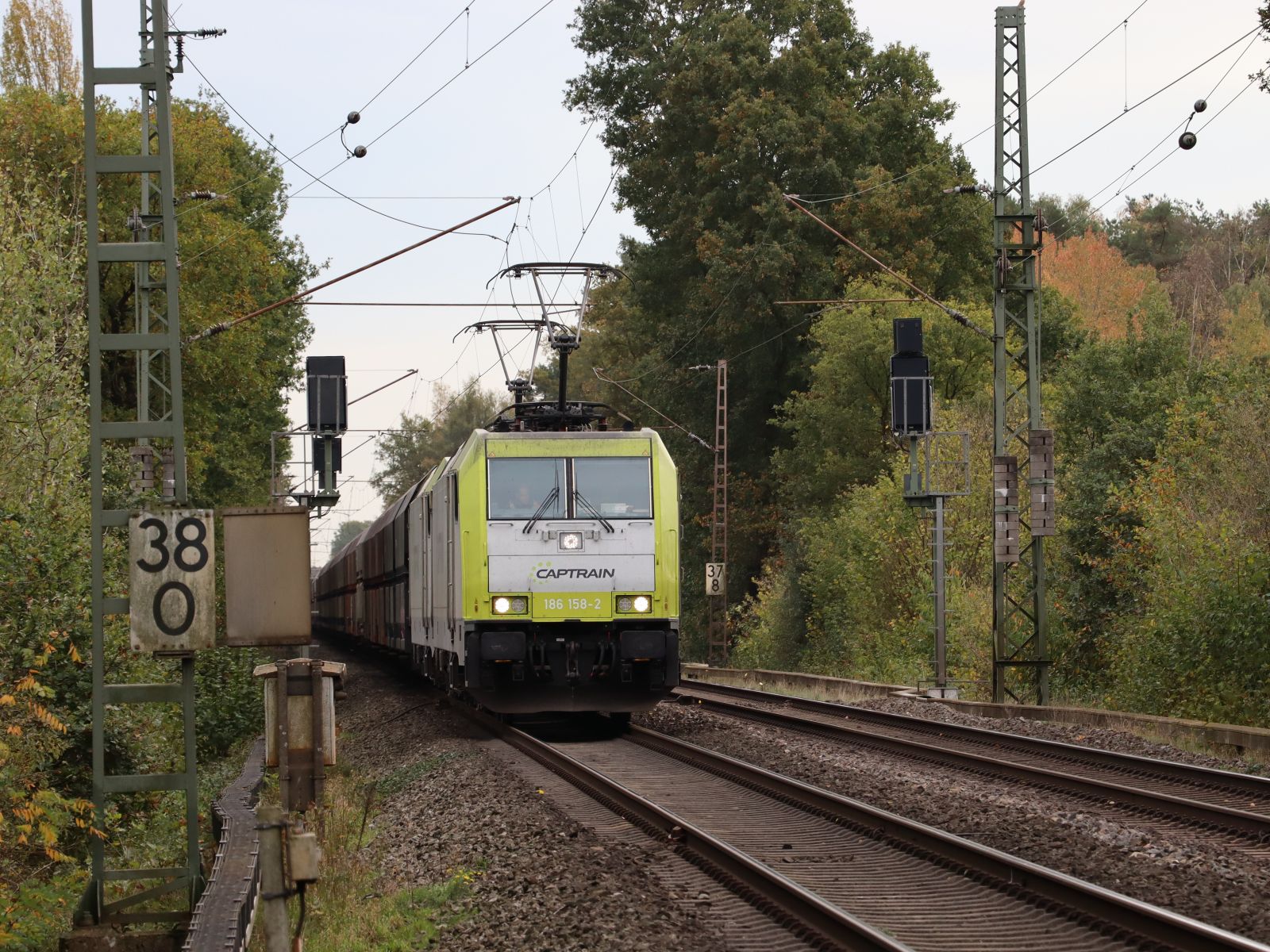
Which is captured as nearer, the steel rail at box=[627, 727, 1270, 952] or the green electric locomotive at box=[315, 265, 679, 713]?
the steel rail at box=[627, 727, 1270, 952]

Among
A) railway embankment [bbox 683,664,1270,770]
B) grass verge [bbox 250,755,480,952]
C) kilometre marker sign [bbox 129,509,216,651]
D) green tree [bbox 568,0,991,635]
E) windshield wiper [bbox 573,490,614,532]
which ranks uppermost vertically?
green tree [bbox 568,0,991,635]

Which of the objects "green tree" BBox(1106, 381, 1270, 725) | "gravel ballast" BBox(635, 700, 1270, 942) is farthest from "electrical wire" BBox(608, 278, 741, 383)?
"gravel ballast" BBox(635, 700, 1270, 942)

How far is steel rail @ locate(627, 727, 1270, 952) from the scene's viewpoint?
6840 mm

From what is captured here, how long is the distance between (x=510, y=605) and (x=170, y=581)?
25.1 ft

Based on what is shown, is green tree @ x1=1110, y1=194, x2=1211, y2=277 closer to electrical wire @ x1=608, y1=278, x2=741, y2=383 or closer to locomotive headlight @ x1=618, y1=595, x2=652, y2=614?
electrical wire @ x1=608, y1=278, x2=741, y2=383

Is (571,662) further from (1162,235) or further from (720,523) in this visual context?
(1162,235)

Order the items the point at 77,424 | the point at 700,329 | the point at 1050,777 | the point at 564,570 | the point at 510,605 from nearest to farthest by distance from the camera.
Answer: the point at 1050,777 < the point at 510,605 < the point at 564,570 < the point at 77,424 < the point at 700,329

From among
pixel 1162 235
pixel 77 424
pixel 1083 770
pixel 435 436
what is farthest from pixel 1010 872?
pixel 435 436

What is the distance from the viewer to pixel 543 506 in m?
16.5

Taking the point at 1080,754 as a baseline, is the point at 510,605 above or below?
above

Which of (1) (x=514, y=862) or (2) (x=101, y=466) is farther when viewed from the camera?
(1) (x=514, y=862)

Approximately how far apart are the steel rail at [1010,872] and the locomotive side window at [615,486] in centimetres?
389

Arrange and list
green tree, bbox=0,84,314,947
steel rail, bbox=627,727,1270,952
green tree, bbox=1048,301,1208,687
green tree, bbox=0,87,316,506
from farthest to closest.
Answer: green tree, bbox=0,87,316,506 → green tree, bbox=1048,301,1208,687 → green tree, bbox=0,84,314,947 → steel rail, bbox=627,727,1270,952

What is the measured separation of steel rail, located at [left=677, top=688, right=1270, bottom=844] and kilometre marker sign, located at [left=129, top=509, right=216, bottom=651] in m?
6.63
